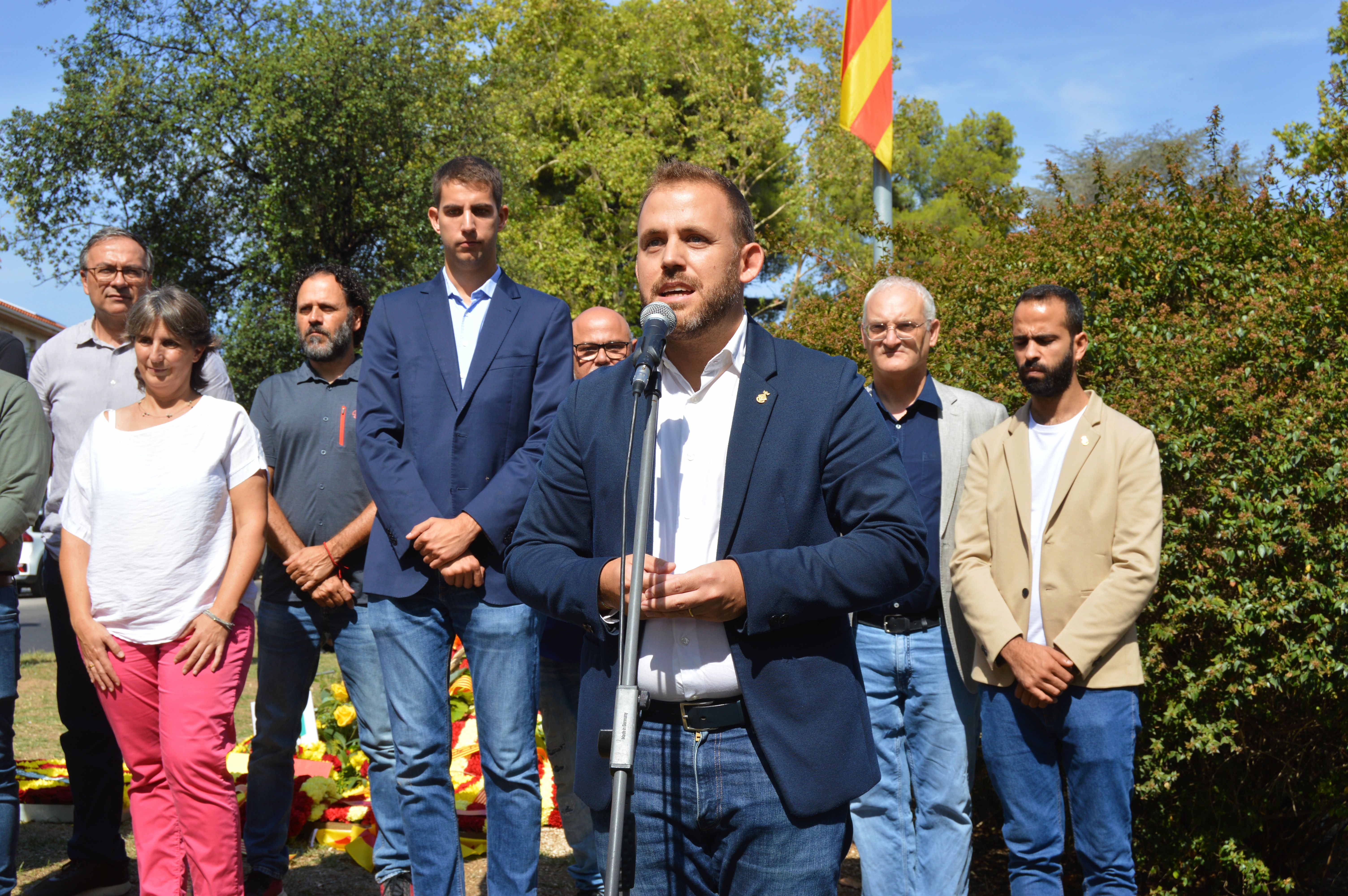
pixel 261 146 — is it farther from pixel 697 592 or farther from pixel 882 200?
pixel 697 592

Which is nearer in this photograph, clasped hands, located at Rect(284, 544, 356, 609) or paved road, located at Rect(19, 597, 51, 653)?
clasped hands, located at Rect(284, 544, 356, 609)

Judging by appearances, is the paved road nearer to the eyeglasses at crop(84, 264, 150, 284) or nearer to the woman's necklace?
the eyeglasses at crop(84, 264, 150, 284)

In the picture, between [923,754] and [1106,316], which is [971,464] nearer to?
[923,754]

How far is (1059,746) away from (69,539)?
3673 millimetres

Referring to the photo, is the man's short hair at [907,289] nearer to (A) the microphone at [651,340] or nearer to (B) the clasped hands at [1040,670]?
(B) the clasped hands at [1040,670]

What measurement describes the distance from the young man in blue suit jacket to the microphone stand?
1.63 metres

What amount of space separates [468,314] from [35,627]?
57.3 ft

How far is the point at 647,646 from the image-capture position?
2.27 meters

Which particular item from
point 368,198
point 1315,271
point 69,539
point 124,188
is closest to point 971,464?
point 1315,271

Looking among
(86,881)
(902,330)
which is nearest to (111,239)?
(86,881)

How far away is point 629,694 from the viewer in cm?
191

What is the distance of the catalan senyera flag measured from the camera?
33.2ft

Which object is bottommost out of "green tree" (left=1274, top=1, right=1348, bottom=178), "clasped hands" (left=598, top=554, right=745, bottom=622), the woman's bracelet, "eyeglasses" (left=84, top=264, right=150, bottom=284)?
the woman's bracelet

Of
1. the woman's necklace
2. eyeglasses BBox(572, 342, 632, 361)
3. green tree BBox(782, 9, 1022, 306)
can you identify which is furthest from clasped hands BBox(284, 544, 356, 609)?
green tree BBox(782, 9, 1022, 306)
